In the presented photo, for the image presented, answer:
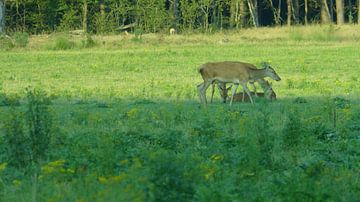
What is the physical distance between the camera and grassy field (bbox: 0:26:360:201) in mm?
8930

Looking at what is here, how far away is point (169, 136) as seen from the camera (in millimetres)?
13070

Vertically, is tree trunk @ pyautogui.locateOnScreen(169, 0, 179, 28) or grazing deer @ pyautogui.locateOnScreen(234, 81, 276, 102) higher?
tree trunk @ pyautogui.locateOnScreen(169, 0, 179, 28)

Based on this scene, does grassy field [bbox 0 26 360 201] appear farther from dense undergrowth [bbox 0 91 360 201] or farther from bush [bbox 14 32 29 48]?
bush [bbox 14 32 29 48]

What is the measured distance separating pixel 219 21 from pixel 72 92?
1675 inches

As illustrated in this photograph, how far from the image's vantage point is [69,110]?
61.8ft

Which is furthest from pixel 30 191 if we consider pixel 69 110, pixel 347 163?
pixel 69 110

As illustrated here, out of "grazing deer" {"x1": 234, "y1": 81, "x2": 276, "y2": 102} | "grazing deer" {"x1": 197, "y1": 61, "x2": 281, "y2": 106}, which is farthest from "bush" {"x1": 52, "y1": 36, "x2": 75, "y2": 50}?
"grazing deer" {"x1": 197, "y1": 61, "x2": 281, "y2": 106}

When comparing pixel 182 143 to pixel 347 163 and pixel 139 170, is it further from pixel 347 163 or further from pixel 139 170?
pixel 139 170

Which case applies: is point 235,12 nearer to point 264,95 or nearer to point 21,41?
point 21,41

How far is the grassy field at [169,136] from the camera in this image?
29.3 ft

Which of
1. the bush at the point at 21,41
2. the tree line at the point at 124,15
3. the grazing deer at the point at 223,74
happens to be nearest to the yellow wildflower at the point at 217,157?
the grazing deer at the point at 223,74

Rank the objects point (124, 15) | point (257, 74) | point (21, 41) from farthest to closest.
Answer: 1. point (124, 15)
2. point (21, 41)
3. point (257, 74)

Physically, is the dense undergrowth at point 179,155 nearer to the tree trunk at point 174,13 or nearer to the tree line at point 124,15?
the tree line at point 124,15

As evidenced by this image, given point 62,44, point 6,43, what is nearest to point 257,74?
point 62,44
